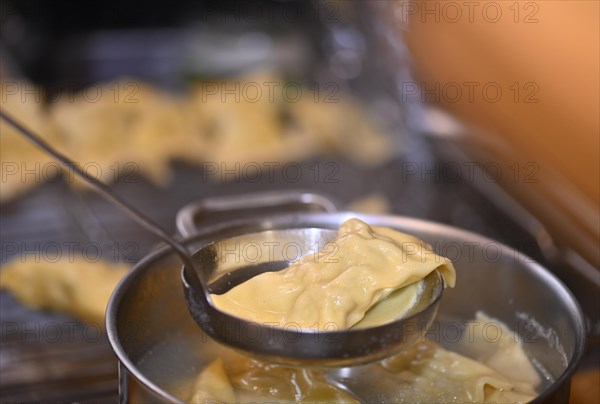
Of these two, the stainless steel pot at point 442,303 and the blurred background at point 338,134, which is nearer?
the stainless steel pot at point 442,303

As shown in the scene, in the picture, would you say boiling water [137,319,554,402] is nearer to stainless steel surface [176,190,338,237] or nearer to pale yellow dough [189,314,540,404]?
pale yellow dough [189,314,540,404]

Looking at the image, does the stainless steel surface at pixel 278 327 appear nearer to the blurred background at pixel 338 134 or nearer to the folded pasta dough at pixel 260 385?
the folded pasta dough at pixel 260 385

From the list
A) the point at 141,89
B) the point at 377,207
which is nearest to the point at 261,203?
the point at 377,207

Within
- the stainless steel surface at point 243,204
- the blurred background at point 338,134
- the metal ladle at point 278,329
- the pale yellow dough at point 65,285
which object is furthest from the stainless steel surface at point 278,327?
the pale yellow dough at point 65,285

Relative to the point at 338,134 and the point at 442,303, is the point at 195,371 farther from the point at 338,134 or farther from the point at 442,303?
the point at 338,134

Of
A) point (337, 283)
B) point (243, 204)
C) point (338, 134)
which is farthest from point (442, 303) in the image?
point (338, 134)

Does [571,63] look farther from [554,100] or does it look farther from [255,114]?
[255,114]
